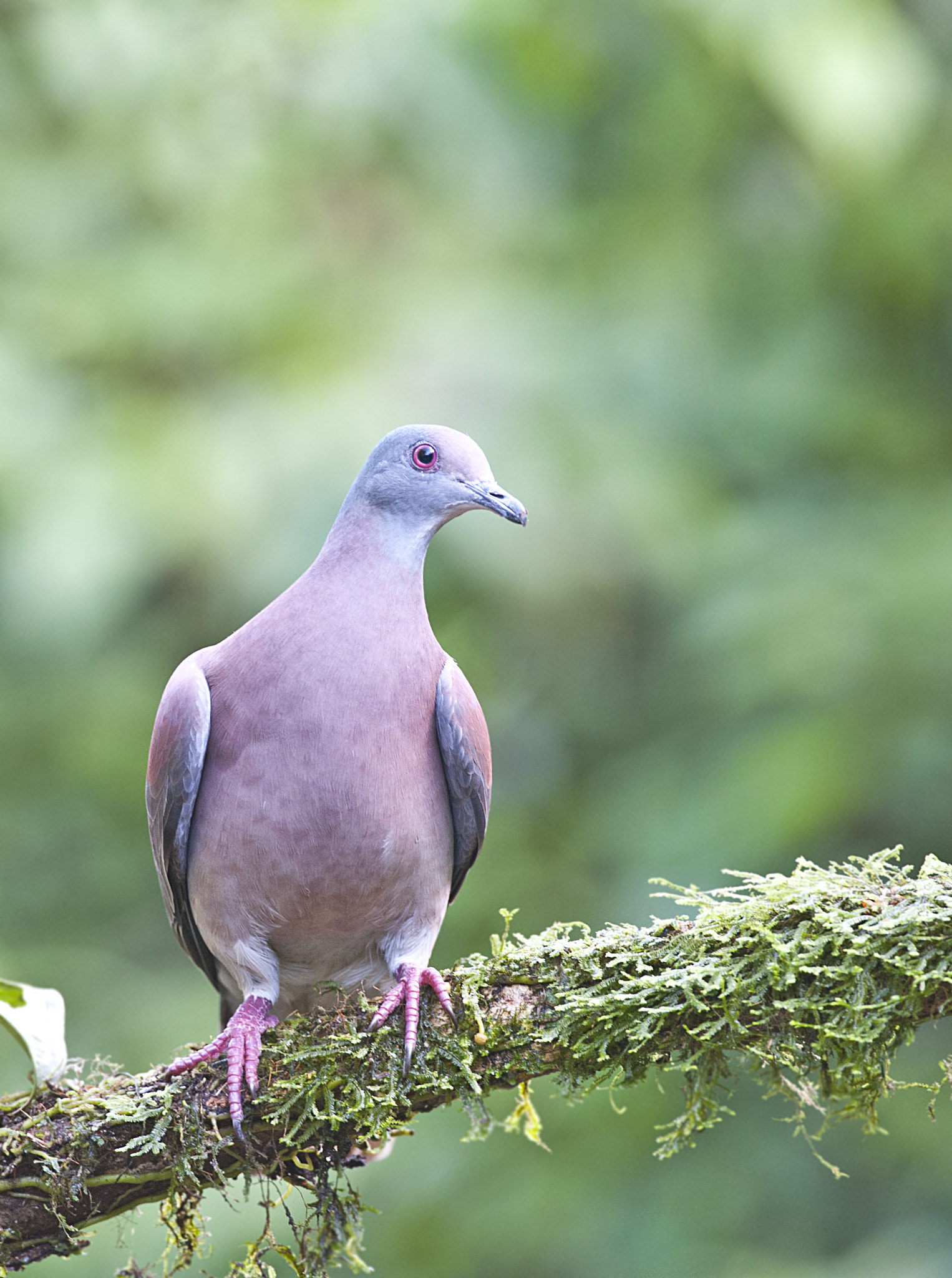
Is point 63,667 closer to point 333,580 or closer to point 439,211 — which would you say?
point 439,211

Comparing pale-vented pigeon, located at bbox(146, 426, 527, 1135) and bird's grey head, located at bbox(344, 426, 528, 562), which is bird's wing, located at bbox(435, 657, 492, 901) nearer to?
pale-vented pigeon, located at bbox(146, 426, 527, 1135)

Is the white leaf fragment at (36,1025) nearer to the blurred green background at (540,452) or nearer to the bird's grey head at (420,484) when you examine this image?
the bird's grey head at (420,484)

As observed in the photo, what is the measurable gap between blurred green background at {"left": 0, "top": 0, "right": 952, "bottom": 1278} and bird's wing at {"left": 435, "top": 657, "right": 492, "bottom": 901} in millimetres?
1801

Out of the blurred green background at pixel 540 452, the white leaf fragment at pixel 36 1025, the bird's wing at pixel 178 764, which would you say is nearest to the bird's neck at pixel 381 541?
the bird's wing at pixel 178 764

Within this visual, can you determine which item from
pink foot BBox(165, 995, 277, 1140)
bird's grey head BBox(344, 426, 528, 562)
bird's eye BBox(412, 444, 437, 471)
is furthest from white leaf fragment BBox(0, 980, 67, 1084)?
bird's eye BBox(412, 444, 437, 471)

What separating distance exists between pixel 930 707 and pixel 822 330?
2.45m

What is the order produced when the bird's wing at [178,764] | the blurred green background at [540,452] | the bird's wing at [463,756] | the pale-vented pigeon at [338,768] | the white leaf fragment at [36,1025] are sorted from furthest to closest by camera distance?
the blurred green background at [540,452] < the bird's wing at [463,756] < the bird's wing at [178,764] < the pale-vented pigeon at [338,768] < the white leaf fragment at [36,1025]

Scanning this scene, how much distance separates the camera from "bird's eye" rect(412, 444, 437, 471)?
3719 millimetres

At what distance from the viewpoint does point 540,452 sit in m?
6.02

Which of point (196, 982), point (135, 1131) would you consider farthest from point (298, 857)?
point (196, 982)

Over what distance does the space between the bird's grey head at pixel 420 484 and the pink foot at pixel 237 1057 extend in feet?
4.17

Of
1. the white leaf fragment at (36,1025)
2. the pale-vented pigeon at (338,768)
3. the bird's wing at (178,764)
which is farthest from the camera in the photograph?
the bird's wing at (178,764)

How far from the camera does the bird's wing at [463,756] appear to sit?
367 cm

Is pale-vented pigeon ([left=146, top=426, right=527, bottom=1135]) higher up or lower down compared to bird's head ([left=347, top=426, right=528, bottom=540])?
lower down
